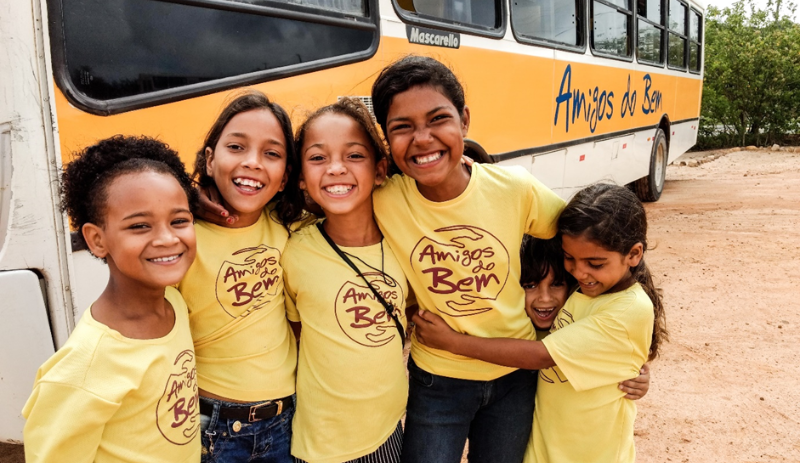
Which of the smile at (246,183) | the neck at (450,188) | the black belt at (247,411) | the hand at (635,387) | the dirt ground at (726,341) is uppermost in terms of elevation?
the smile at (246,183)

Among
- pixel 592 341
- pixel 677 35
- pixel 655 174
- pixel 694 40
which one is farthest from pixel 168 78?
pixel 694 40

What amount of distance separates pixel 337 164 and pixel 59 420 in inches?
35.3

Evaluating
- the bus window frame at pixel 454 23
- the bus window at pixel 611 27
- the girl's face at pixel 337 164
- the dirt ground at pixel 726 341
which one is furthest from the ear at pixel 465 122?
the bus window at pixel 611 27

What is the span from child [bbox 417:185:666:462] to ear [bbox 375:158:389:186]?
0.44m

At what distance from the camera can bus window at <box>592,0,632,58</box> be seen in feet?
17.9

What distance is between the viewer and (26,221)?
5.69 feet

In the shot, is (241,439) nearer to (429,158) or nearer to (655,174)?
(429,158)

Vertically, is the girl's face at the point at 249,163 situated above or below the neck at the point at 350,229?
above

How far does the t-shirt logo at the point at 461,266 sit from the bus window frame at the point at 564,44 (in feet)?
9.73

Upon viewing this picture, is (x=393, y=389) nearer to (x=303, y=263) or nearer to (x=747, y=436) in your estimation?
(x=303, y=263)

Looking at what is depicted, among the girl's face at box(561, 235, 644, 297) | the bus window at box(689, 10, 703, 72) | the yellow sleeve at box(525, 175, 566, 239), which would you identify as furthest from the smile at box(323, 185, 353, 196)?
the bus window at box(689, 10, 703, 72)

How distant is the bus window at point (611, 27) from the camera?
544 centimetres

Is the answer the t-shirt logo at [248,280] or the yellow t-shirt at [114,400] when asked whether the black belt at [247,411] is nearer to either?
the yellow t-shirt at [114,400]

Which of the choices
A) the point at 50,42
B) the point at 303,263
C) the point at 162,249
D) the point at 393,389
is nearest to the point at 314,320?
the point at 303,263
